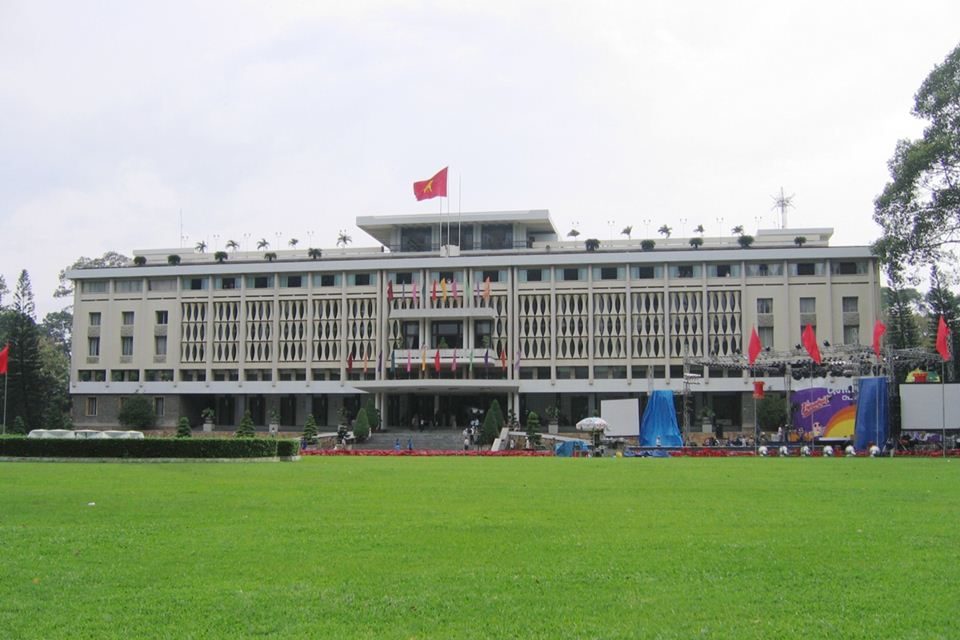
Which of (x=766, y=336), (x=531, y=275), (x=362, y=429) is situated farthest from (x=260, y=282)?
(x=766, y=336)

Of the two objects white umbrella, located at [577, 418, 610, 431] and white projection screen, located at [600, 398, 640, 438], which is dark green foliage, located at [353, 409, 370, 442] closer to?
white umbrella, located at [577, 418, 610, 431]

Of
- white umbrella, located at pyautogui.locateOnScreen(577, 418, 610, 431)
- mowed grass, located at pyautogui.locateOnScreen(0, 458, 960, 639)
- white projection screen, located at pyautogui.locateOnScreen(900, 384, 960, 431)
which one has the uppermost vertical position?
white projection screen, located at pyautogui.locateOnScreen(900, 384, 960, 431)

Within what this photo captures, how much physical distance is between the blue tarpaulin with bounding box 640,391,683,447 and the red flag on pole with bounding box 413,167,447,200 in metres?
23.9

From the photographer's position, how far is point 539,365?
69.6 m

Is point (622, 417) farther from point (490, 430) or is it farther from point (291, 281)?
point (291, 281)

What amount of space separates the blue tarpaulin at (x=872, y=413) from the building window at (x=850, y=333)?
27.0 m

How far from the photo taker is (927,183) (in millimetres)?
45875

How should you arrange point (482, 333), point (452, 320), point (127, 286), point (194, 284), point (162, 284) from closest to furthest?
point (482, 333) < point (452, 320) < point (194, 284) < point (162, 284) < point (127, 286)

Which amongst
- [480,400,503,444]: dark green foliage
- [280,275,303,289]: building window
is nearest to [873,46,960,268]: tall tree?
[480,400,503,444]: dark green foliage

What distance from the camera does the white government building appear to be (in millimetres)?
67375

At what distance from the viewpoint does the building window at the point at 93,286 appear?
248 feet

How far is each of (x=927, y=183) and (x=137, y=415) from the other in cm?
5286

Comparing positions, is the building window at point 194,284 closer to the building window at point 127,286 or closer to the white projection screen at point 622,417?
the building window at point 127,286

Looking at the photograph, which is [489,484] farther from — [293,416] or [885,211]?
[293,416]
